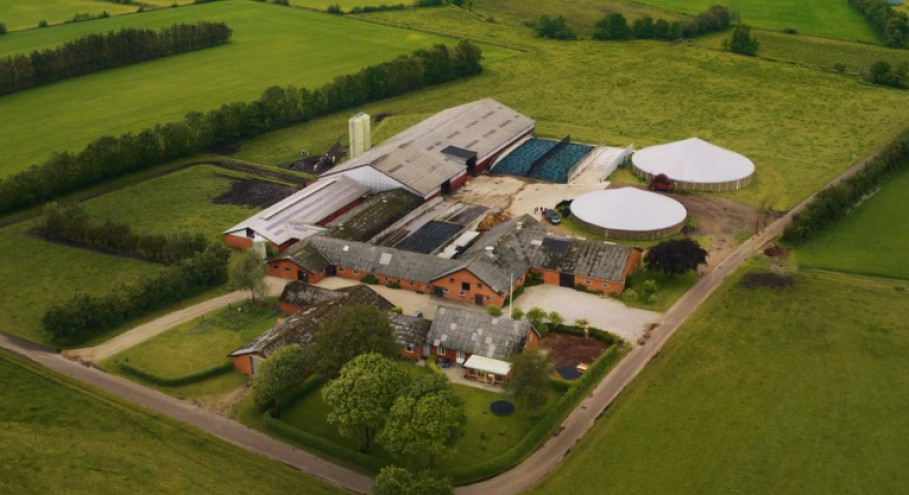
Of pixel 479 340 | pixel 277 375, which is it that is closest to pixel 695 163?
pixel 479 340

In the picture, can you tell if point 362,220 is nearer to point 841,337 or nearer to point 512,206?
point 512,206

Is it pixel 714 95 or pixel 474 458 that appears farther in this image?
pixel 714 95

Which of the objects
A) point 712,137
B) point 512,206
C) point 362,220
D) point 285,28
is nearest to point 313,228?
point 362,220

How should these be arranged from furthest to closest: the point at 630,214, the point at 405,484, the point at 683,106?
1. the point at 683,106
2. the point at 630,214
3. the point at 405,484

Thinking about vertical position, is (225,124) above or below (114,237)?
above

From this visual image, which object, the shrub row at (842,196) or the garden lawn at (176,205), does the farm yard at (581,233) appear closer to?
the garden lawn at (176,205)

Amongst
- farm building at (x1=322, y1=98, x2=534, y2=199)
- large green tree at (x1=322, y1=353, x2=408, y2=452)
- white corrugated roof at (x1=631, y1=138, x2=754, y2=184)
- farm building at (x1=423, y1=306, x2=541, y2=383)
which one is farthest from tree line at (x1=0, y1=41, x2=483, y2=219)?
large green tree at (x1=322, y1=353, x2=408, y2=452)

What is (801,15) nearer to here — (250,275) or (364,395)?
(250,275)

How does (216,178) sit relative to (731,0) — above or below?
below
